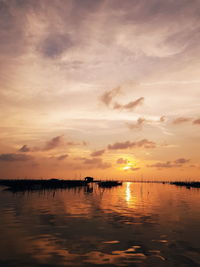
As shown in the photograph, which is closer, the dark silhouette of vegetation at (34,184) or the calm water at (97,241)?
the calm water at (97,241)

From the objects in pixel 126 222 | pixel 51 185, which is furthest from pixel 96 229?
pixel 51 185

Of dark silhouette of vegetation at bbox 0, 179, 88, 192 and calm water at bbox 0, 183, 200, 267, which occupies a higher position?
dark silhouette of vegetation at bbox 0, 179, 88, 192

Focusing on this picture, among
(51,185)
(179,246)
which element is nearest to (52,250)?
(179,246)

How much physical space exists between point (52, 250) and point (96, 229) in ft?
21.7

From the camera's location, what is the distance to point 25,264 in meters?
12.7

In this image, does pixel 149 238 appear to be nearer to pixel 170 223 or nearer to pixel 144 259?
pixel 144 259

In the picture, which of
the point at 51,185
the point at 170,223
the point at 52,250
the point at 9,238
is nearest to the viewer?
the point at 52,250

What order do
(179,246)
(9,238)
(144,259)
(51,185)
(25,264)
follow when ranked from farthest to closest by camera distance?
(51,185), (9,238), (179,246), (144,259), (25,264)

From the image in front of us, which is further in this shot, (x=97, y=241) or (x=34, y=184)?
(x=34, y=184)

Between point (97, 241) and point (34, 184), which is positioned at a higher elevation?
point (34, 184)

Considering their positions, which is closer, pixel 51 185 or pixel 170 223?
pixel 170 223

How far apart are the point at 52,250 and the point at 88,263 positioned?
3166mm

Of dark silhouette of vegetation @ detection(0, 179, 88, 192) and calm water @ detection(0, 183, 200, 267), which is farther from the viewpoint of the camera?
dark silhouette of vegetation @ detection(0, 179, 88, 192)

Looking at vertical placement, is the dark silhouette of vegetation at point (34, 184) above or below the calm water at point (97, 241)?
above
